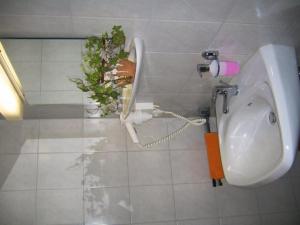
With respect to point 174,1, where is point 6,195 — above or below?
below

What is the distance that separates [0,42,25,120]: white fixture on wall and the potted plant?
0.32m

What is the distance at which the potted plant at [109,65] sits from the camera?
1023 millimetres

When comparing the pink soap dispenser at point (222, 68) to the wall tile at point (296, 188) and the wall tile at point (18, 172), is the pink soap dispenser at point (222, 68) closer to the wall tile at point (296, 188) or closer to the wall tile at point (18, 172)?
the wall tile at point (296, 188)

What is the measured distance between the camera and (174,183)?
1.72 m

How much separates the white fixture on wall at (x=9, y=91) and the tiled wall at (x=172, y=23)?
0.17m

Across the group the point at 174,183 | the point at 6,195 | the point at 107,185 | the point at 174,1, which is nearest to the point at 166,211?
the point at 174,183

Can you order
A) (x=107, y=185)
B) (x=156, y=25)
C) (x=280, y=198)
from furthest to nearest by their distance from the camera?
(x=280, y=198)
(x=107, y=185)
(x=156, y=25)

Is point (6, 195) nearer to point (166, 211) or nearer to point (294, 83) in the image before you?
point (166, 211)

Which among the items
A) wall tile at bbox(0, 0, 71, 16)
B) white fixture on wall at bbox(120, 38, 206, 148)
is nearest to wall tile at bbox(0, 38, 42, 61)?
wall tile at bbox(0, 0, 71, 16)

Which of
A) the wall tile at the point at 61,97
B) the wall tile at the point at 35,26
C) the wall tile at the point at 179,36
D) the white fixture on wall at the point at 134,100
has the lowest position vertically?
the white fixture on wall at the point at 134,100

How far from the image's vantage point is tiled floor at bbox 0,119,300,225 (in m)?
1.55

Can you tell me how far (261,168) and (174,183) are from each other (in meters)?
0.66

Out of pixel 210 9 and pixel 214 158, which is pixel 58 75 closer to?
pixel 210 9

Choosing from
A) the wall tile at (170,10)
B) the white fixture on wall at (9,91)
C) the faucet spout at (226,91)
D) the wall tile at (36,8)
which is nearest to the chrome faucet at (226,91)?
the faucet spout at (226,91)
